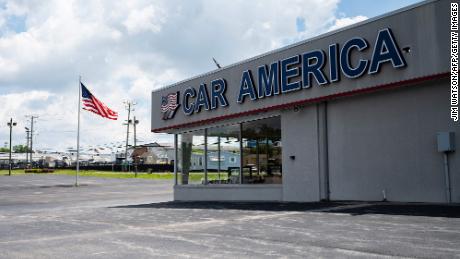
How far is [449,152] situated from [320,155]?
16.8 ft

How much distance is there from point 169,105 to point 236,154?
6480 millimetres

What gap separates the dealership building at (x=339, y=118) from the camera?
582 inches

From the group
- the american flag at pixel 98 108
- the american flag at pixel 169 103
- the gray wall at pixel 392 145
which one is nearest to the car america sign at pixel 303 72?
the gray wall at pixel 392 145

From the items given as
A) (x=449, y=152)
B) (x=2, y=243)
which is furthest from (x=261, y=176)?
(x=2, y=243)

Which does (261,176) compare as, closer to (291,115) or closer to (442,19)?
(291,115)

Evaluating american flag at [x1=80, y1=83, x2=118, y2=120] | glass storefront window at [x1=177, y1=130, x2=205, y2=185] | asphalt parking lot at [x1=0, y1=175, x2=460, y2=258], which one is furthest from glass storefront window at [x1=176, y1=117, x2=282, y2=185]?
american flag at [x1=80, y1=83, x2=118, y2=120]

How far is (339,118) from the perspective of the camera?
58.7 ft

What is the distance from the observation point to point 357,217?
12.4 meters

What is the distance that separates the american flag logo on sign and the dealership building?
1.36m

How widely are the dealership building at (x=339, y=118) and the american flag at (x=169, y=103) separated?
148 centimetres

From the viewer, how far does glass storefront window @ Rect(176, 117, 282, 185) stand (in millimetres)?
21031

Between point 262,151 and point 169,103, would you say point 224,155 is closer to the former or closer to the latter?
point 262,151

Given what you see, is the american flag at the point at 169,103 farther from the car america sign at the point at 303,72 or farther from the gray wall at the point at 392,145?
the gray wall at the point at 392,145

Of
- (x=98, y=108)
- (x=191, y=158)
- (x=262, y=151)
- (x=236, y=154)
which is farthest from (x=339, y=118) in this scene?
(x=98, y=108)
